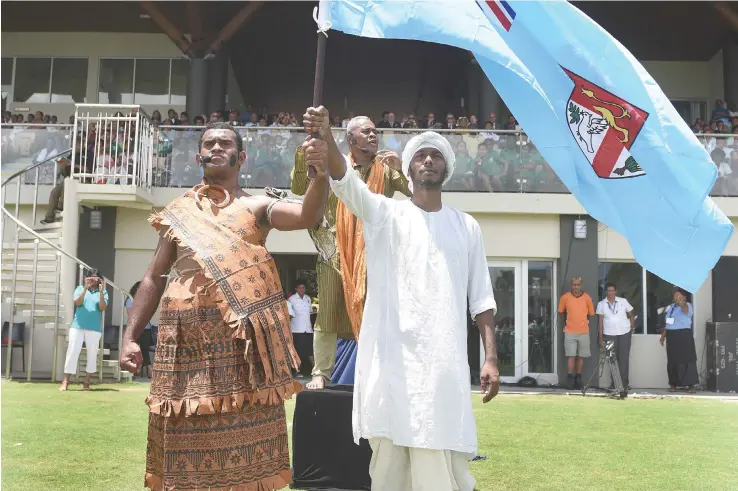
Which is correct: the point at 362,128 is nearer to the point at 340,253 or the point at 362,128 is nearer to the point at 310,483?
the point at 340,253

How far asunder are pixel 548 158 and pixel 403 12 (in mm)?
1254

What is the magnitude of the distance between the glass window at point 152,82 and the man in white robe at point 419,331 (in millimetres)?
18329

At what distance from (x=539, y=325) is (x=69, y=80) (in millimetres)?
13998

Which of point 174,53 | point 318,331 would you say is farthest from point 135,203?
point 318,331

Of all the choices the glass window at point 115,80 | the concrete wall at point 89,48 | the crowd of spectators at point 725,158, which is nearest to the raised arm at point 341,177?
the crowd of spectators at point 725,158

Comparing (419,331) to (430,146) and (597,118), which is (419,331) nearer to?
(430,146)

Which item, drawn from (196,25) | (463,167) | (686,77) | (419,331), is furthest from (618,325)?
(419,331)

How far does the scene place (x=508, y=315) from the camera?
15.7 meters

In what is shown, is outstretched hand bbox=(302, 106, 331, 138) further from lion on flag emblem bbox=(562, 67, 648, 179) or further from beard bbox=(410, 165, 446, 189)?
lion on flag emblem bbox=(562, 67, 648, 179)

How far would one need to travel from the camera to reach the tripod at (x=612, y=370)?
13338mm

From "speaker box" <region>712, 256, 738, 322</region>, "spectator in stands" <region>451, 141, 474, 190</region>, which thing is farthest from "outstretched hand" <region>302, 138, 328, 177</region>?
"speaker box" <region>712, 256, 738, 322</region>

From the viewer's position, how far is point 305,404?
4887 mm

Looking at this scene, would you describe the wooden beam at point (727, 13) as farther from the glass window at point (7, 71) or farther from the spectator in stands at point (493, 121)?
the glass window at point (7, 71)

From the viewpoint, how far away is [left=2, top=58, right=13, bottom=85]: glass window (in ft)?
68.8
